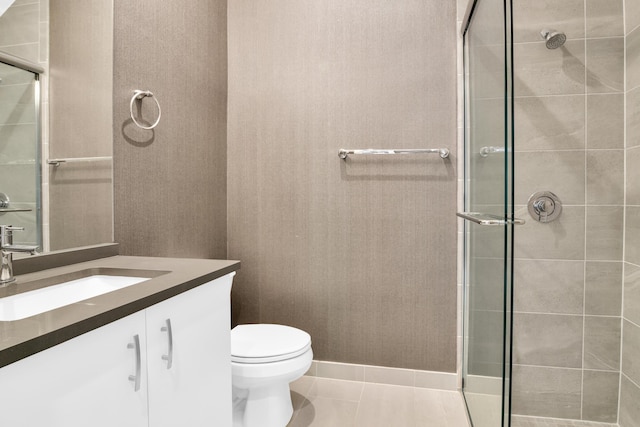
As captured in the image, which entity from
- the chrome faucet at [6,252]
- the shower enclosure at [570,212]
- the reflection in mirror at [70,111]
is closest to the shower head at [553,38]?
the shower enclosure at [570,212]

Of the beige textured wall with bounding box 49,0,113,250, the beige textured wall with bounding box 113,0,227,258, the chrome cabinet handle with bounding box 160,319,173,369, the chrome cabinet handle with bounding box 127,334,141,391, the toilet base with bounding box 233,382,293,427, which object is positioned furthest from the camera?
the toilet base with bounding box 233,382,293,427

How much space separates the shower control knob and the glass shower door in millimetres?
304

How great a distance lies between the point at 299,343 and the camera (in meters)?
1.71

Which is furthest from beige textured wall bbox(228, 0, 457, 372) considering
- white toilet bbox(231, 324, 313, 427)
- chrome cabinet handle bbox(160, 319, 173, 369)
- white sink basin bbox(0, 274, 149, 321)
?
chrome cabinet handle bbox(160, 319, 173, 369)

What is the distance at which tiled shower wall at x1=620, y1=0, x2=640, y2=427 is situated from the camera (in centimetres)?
168

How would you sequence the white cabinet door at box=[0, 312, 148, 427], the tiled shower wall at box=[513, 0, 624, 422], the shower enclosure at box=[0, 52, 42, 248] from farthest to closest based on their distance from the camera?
the tiled shower wall at box=[513, 0, 624, 422]
the shower enclosure at box=[0, 52, 42, 248]
the white cabinet door at box=[0, 312, 148, 427]

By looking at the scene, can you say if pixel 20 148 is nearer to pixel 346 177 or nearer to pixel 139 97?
pixel 139 97

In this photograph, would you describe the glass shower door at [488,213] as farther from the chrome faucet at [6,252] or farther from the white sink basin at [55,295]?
the chrome faucet at [6,252]

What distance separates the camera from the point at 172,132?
185cm

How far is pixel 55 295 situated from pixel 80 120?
62cm

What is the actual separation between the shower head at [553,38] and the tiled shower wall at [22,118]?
1978 millimetres

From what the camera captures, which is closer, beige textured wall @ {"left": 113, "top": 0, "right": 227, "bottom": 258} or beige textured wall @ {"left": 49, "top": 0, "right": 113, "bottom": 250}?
beige textured wall @ {"left": 49, "top": 0, "right": 113, "bottom": 250}

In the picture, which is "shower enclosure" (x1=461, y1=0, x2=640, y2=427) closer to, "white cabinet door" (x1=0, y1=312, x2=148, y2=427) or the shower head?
the shower head

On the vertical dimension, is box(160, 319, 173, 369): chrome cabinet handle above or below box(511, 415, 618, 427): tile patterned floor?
above
